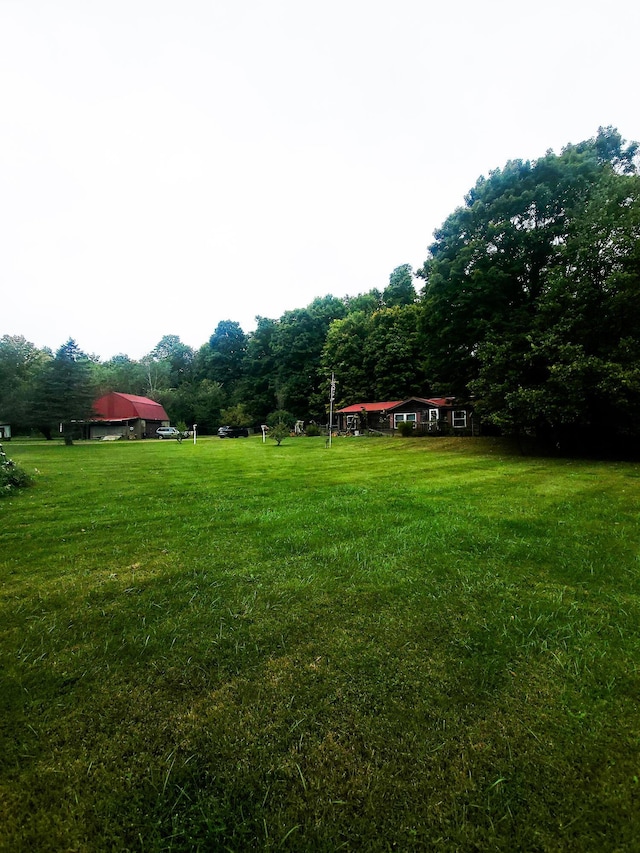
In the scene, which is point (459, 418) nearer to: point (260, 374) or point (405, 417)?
point (405, 417)

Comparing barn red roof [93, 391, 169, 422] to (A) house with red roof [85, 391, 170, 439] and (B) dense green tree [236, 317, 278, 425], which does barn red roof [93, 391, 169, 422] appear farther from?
(B) dense green tree [236, 317, 278, 425]

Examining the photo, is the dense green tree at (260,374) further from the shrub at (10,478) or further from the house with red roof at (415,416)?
the shrub at (10,478)

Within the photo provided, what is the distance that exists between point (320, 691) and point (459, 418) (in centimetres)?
2963

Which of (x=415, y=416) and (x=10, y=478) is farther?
(x=415, y=416)

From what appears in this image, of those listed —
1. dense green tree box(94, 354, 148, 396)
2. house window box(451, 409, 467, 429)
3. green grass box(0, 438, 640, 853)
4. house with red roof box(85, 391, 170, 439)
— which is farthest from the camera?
dense green tree box(94, 354, 148, 396)

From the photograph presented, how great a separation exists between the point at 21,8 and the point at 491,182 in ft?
61.5

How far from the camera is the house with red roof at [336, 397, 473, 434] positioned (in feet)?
94.0

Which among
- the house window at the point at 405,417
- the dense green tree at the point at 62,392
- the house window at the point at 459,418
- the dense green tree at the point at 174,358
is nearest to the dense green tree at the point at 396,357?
Answer: the house window at the point at 405,417

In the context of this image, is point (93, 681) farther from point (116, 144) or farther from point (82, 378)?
point (82, 378)

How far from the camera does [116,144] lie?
17.1m

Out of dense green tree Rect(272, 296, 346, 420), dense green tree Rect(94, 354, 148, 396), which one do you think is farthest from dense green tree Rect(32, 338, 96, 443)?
dense green tree Rect(94, 354, 148, 396)

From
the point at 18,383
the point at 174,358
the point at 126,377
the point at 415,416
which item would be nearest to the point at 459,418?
the point at 415,416

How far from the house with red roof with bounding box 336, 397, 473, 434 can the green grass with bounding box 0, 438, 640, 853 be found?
20.7 m

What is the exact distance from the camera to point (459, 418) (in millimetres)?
29406
